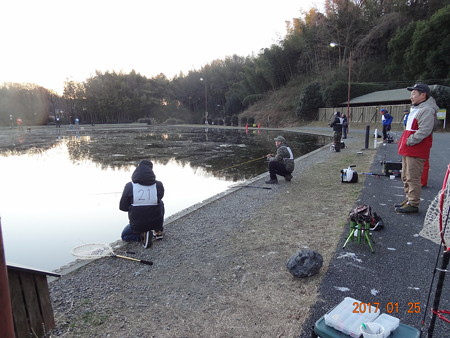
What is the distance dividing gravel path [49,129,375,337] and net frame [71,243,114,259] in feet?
0.44

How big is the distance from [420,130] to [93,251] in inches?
193

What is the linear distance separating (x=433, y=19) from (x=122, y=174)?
2946 centimetres

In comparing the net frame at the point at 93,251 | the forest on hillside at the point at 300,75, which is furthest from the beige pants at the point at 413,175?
the forest on hillside at the point at 300,75

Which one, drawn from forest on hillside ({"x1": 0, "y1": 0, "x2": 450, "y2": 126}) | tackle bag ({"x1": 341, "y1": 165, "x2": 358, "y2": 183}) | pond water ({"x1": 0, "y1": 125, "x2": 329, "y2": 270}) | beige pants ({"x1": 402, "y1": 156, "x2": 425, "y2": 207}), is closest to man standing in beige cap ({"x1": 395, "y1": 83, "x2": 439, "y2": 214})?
beige pants ({"x1": 402, "y1": 156, "x2": 425, "y2": 207})

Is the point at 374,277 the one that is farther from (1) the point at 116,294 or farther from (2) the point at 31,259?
(2) the point at 31,259

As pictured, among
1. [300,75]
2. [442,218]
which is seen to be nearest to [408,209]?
[442,218]

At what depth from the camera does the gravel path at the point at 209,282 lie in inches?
104

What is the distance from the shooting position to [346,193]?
640cm

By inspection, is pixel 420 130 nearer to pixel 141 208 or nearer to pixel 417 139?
pixel 417 139

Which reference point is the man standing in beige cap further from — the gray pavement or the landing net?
the landing net

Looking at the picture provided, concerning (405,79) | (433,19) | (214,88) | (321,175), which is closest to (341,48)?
(405,79)

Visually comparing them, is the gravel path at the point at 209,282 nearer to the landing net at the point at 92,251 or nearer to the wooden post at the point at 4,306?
the landing net at the point at 92,251

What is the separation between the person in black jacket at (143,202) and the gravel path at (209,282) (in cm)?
28

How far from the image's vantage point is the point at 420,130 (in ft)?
14.2
